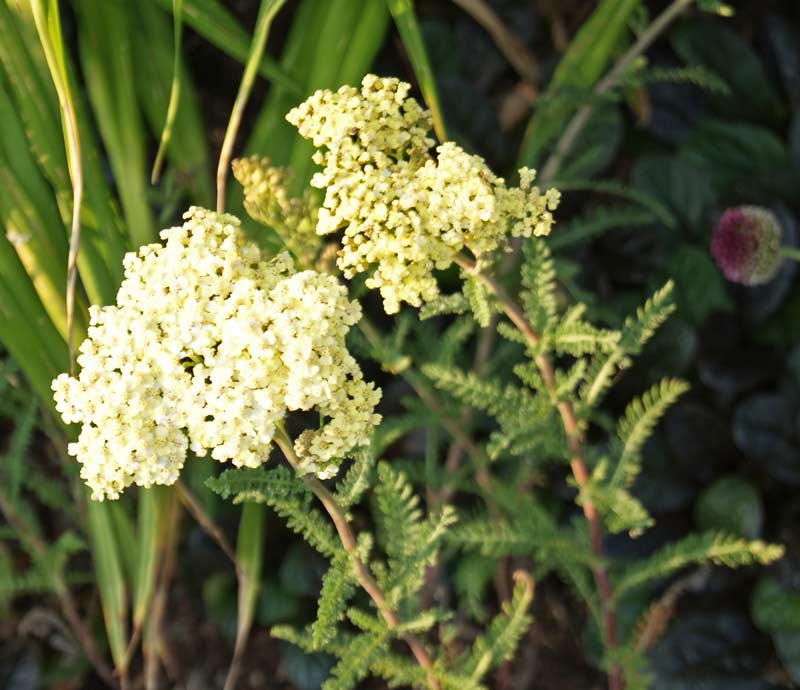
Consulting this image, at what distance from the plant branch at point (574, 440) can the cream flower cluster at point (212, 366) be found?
0.16 meters

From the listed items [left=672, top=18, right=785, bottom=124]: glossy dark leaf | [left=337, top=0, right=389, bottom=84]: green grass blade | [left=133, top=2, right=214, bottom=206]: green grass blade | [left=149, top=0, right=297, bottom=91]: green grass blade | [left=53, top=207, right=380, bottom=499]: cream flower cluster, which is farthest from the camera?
[left=672, top=18, right=785, bottom=124]: glossy dark leaf

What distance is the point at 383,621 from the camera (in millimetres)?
951

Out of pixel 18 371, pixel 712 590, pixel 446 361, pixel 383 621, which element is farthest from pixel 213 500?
pixel 712 590

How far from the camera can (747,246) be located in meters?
1.40

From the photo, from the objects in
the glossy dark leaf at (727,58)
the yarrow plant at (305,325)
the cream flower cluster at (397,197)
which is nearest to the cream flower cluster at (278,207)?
the yarrow plant at (305,325)

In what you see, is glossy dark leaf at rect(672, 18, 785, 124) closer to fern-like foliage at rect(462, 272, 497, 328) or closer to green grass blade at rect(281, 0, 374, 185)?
green grass blade at rect(281, 0, 374, 185)

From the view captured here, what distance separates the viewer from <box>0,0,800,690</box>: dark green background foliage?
1462 millimetres

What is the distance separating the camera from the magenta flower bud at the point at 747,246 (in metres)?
1.40

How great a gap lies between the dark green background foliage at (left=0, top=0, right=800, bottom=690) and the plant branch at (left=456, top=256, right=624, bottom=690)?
164 mm

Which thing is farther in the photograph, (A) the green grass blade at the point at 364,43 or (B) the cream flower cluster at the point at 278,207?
(A) the green grass blade at the point at 364,43

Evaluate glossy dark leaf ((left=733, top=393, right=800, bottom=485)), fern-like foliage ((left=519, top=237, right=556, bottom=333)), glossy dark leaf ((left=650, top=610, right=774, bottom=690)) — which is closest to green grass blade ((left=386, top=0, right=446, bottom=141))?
fern-like foliage ((left=519, top=237, right=556, bottom=333))

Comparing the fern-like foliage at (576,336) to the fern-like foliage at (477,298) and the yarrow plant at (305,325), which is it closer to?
the yarrow plant at (305,325)

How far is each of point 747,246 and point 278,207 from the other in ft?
2.44

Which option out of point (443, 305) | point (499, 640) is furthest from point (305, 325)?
point (499, 640)
